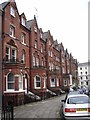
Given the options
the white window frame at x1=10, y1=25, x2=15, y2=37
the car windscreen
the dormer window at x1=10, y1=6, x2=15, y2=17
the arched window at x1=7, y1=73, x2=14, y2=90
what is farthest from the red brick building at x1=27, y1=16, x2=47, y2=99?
the car windscreen

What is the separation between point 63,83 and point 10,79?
1213 inches

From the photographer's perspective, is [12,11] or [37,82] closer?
[12,11]

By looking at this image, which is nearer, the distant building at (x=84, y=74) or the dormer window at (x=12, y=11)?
the dormer window at (x=12, y=11)

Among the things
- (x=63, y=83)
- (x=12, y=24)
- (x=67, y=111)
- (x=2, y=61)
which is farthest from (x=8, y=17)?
(x=63, y=83)

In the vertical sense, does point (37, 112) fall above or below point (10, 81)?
below

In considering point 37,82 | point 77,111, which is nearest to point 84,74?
point 37,82

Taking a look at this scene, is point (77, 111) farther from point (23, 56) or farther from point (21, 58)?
point (23, 56)

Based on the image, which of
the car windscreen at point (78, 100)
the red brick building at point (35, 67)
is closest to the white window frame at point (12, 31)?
the red brick building at point (35, 67)

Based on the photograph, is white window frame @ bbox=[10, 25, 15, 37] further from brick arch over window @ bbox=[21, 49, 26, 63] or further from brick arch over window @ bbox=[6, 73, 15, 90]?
brick arch over window @ bbox=[6, 73, 15, 90]

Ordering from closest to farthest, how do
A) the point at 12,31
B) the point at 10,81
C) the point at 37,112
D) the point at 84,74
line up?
the point at 37,112
the point at 10,81
the point at 12,31
the point at 84,74

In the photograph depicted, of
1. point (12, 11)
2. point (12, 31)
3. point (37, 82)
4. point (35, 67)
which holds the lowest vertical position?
point (37, 82)

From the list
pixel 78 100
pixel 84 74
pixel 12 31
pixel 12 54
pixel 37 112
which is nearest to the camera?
pixel 78 100

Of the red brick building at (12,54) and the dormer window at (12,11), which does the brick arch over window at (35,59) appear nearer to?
the red brick building at (12,54)

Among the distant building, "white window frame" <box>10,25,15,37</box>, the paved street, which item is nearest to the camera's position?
the paved street
